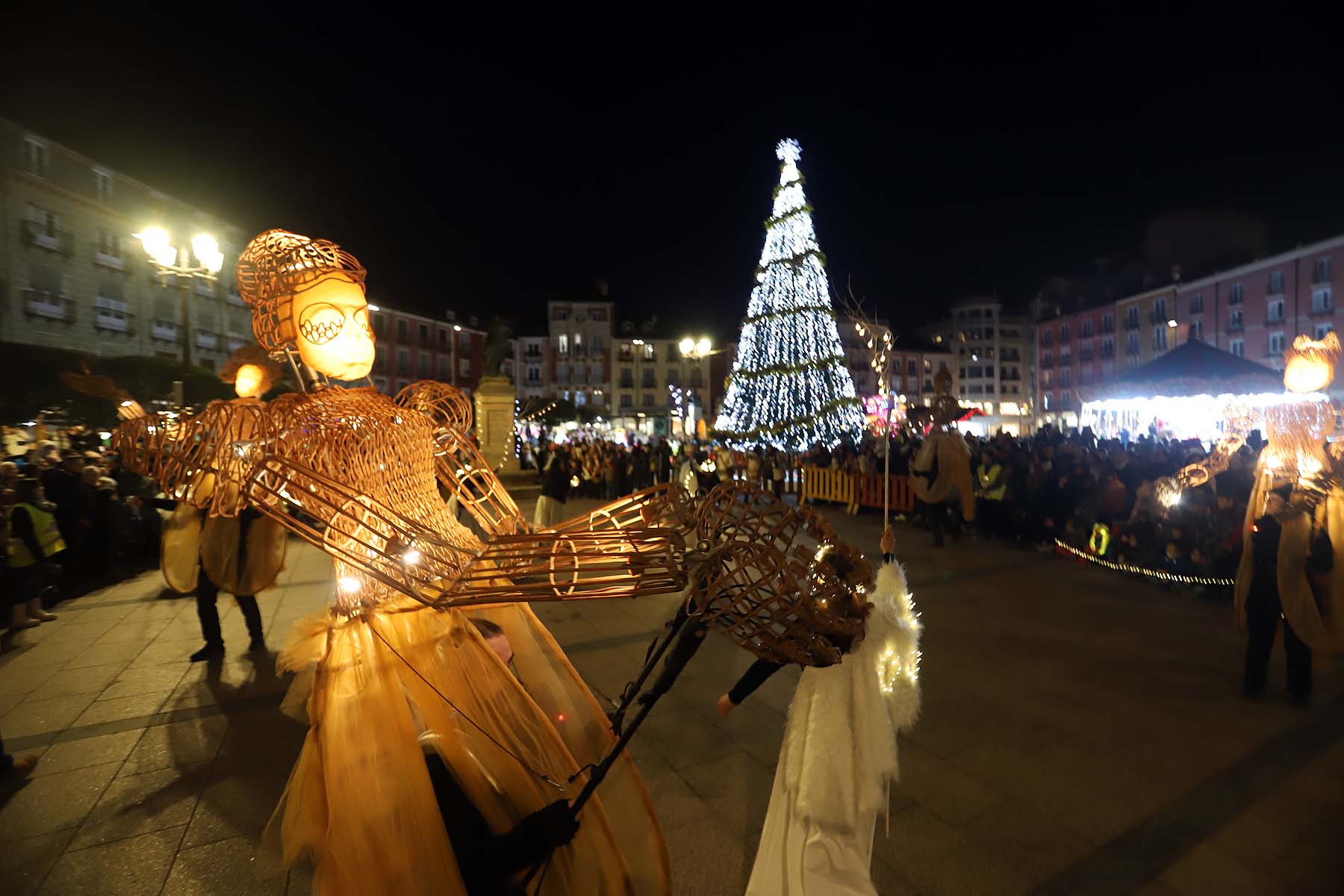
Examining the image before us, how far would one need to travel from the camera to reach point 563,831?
1.87 m

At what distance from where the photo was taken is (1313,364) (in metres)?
5.32

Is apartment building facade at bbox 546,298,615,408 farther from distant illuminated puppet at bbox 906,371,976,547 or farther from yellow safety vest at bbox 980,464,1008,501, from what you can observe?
distant illuminated puppet at bbox 906,371,976,547

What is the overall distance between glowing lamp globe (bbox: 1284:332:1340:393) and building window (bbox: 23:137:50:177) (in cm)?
3312

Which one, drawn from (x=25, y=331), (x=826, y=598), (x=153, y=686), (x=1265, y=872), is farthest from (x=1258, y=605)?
(x=25, y=331)

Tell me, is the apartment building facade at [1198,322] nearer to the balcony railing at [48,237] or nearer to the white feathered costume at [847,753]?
the white feathered costume at [847,753]

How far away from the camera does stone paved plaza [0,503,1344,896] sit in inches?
112

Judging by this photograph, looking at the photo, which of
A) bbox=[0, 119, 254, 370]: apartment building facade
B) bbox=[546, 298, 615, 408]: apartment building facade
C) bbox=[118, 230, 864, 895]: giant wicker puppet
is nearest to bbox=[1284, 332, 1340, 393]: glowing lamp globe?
bbox=[118, 230, 864, 895]: giant wicker puppet

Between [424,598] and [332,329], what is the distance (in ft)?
4.63

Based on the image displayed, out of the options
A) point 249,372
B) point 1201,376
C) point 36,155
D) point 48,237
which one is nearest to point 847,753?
point 249,372

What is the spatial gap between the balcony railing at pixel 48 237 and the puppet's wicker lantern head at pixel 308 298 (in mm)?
28637

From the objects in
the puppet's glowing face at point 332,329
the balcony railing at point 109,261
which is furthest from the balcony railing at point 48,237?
the puppet's glowing face at point 332,329

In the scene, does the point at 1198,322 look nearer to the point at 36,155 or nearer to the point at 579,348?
the point at 579,348

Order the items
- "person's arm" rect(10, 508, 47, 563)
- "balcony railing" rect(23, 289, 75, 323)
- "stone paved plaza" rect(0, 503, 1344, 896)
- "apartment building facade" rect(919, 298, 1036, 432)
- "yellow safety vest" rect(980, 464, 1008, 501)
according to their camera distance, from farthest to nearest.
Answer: "apartment building facade" rect(919, 298, 1036, 432) < "balcony railing" rect(23, 289, 75, 323) < "yellow safety vest" rect(980, 464, 1008, 501) < "person's arm" rect(10, 508, 47, 563) < "stone paved plaza" rect(0, 503, 1344, 896)

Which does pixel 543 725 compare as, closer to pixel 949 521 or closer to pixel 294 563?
pixel 294 563
